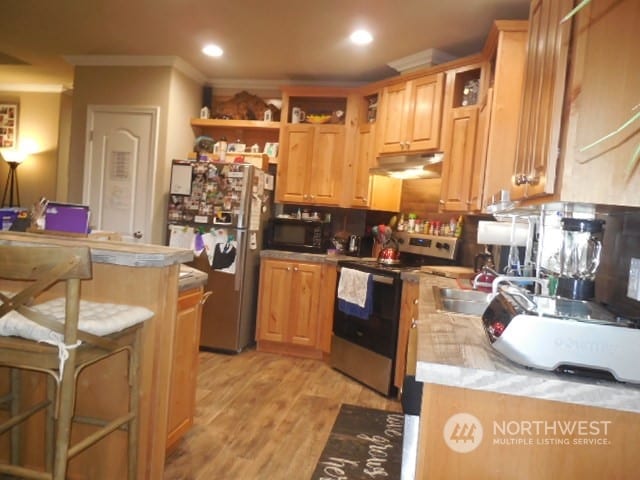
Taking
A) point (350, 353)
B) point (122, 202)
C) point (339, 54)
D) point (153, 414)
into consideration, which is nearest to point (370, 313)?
point (350, 353)

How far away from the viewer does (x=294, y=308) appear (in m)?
3.70

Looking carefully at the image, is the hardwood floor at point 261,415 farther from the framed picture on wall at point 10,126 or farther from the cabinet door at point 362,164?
the framed picture on wall at point 10,126

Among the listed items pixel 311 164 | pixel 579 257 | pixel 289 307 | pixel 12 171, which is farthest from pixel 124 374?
pixel 12 171

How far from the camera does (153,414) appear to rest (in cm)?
173

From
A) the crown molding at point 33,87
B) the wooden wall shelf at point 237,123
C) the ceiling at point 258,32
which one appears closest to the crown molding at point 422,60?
the ceiling at point 258,32

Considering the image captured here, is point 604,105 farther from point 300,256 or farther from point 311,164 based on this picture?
point 311,164

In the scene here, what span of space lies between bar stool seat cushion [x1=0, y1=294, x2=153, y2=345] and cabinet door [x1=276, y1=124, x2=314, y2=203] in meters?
A: 2.47

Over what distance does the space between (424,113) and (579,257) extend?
192 centimetres

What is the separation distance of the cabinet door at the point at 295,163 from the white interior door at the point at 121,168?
1134 mm

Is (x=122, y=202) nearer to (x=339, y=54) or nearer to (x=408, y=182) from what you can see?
(x=339, y=54)

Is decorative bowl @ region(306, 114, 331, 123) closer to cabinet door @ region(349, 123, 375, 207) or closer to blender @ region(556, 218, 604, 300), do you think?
cabinet door @ region(349, 123, 375, 207)

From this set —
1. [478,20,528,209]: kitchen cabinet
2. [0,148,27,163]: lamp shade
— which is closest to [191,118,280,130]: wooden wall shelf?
[478,20,528,209]: kitchen cabinet

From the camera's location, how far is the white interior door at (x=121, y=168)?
3.85 metres

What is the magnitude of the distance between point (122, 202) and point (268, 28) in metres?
2.02
